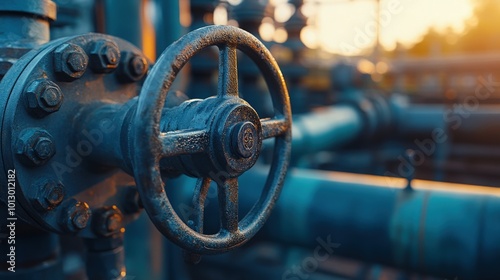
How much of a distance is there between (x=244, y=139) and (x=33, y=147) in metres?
0.33

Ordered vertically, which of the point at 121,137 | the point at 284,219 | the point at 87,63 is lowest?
the point at 284,219

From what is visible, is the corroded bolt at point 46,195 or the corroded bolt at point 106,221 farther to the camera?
the corroded bolt at point 106,221

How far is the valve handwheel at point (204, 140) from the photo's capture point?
573mm

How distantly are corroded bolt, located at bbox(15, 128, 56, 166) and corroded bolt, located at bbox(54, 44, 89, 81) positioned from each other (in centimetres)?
10

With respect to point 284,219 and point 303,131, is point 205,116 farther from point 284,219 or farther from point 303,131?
point 303,131

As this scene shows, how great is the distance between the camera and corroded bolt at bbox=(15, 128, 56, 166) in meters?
0.67

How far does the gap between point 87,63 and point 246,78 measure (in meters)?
1.73

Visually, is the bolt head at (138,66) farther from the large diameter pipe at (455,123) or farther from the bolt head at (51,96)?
the large diameter pipe at (455,123)

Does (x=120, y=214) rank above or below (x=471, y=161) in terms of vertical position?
above

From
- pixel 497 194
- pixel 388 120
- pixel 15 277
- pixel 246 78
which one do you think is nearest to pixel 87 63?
pixel 15 277

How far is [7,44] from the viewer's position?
31.5 inches

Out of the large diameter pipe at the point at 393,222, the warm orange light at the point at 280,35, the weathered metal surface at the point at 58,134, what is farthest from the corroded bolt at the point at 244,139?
the warm orange light at the point at 280,35

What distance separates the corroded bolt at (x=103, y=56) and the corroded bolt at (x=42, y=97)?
3.7 inches

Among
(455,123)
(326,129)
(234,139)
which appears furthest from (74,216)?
(455,123)
